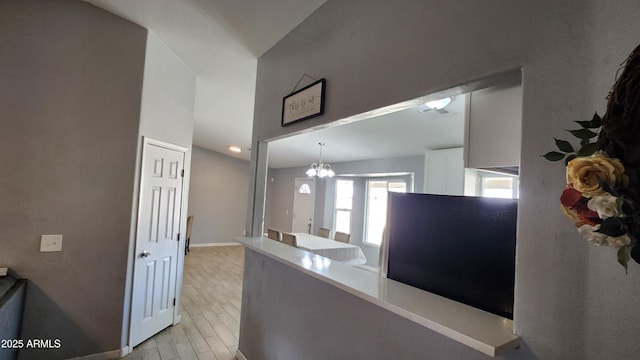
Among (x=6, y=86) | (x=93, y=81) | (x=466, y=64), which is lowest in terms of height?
(x=466, y=64)

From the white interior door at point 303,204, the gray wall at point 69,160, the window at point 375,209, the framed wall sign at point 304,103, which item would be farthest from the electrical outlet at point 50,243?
→ the white interior door at point 303,204

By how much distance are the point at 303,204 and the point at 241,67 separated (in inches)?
205

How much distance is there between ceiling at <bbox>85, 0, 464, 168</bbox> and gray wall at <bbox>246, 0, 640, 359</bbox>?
1224mm

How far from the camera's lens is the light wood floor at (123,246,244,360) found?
109 inches

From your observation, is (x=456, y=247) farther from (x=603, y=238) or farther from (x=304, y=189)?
(x=304, y=189)

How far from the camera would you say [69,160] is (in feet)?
8.20

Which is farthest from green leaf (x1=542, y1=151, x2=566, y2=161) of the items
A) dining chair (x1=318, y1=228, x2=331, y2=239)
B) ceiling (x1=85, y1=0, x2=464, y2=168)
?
dining chair (x1=318, y1=228, x2=331, y2=239)

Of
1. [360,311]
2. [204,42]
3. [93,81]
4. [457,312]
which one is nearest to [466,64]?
[457,312]

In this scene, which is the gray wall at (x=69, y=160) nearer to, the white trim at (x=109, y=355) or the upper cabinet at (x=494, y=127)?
the white trim at (x=109, y=355)

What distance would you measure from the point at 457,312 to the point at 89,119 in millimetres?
3089

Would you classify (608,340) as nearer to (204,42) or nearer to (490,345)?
(490,345)

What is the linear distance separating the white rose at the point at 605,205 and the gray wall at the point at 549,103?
306mm

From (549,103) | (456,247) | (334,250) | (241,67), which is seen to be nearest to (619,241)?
(549,103)

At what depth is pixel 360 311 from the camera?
1484 mm
